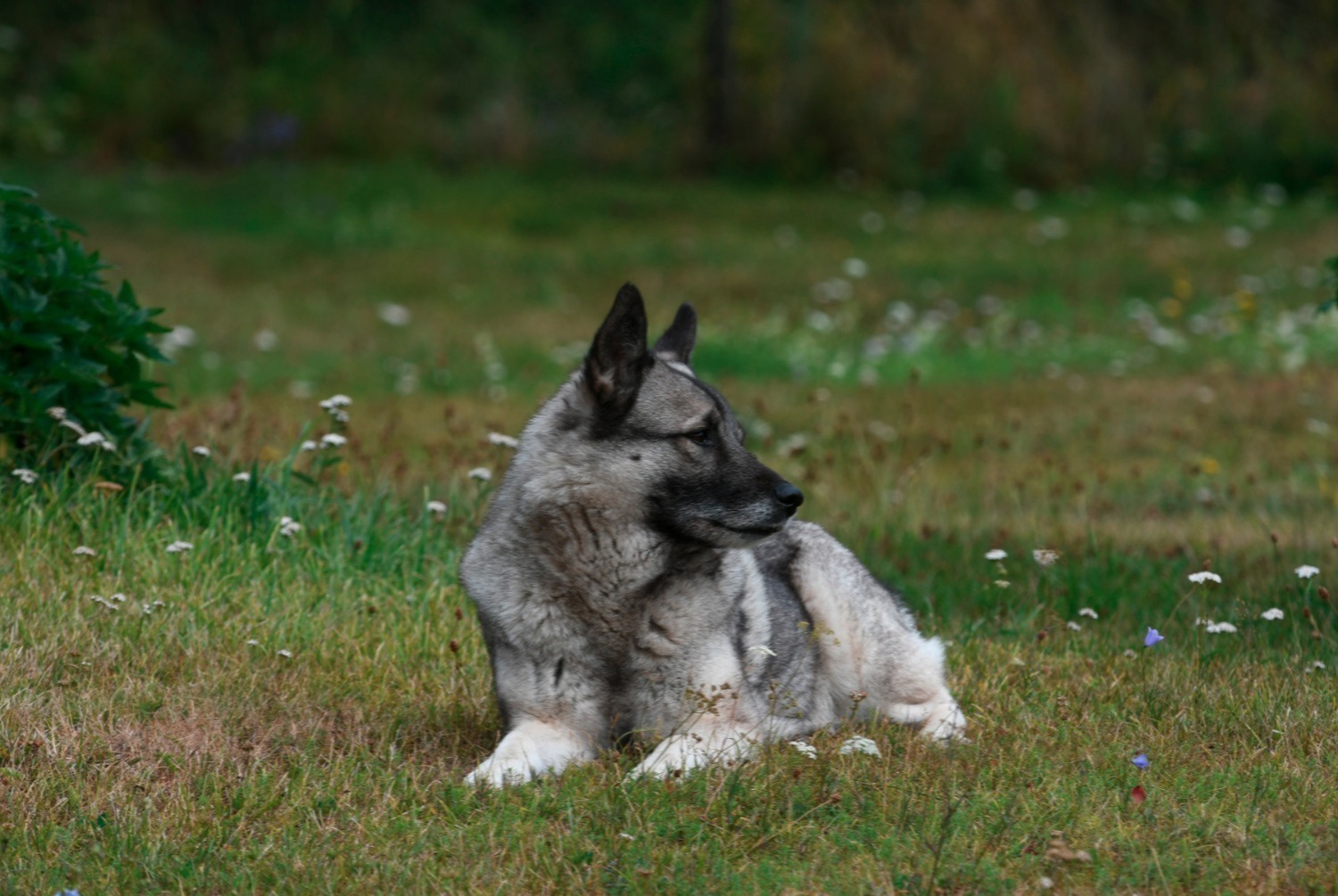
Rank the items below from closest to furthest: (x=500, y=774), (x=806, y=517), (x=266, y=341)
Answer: (x=500, y=774), (x=806, y=517), (x=266, y=341)

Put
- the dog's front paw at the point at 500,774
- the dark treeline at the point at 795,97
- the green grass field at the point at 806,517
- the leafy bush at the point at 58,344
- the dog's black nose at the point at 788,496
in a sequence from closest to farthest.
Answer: the green grass field at the point at 806,517, the dog's front paw at the point at 500,774, the dog's black nose at the point at 788,496, the leafy bush at the point at 58,344, the dark treeline at the point at 795,97

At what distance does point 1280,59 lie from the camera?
66.1ft

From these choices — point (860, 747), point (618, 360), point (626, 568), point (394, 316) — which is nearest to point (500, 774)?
point (626, 568)

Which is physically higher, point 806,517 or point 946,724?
point 946,724

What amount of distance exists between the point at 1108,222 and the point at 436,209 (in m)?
7.51

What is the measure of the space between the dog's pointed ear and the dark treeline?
14.7m

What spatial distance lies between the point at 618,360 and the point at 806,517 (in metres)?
3.69

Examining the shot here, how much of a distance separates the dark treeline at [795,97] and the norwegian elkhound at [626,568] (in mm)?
14742

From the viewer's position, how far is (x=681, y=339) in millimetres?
5172

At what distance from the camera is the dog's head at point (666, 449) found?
14.7 feet

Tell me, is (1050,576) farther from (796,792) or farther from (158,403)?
(158,403)

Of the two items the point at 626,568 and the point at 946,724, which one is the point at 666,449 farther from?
the point at 946,724

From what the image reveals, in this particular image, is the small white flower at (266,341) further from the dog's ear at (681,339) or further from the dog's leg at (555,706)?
the dog's leg at (555,706)

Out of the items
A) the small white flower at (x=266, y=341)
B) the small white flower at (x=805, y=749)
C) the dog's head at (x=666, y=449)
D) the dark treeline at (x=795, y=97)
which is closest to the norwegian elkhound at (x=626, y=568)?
the dog's head at (x=666, y=449)
